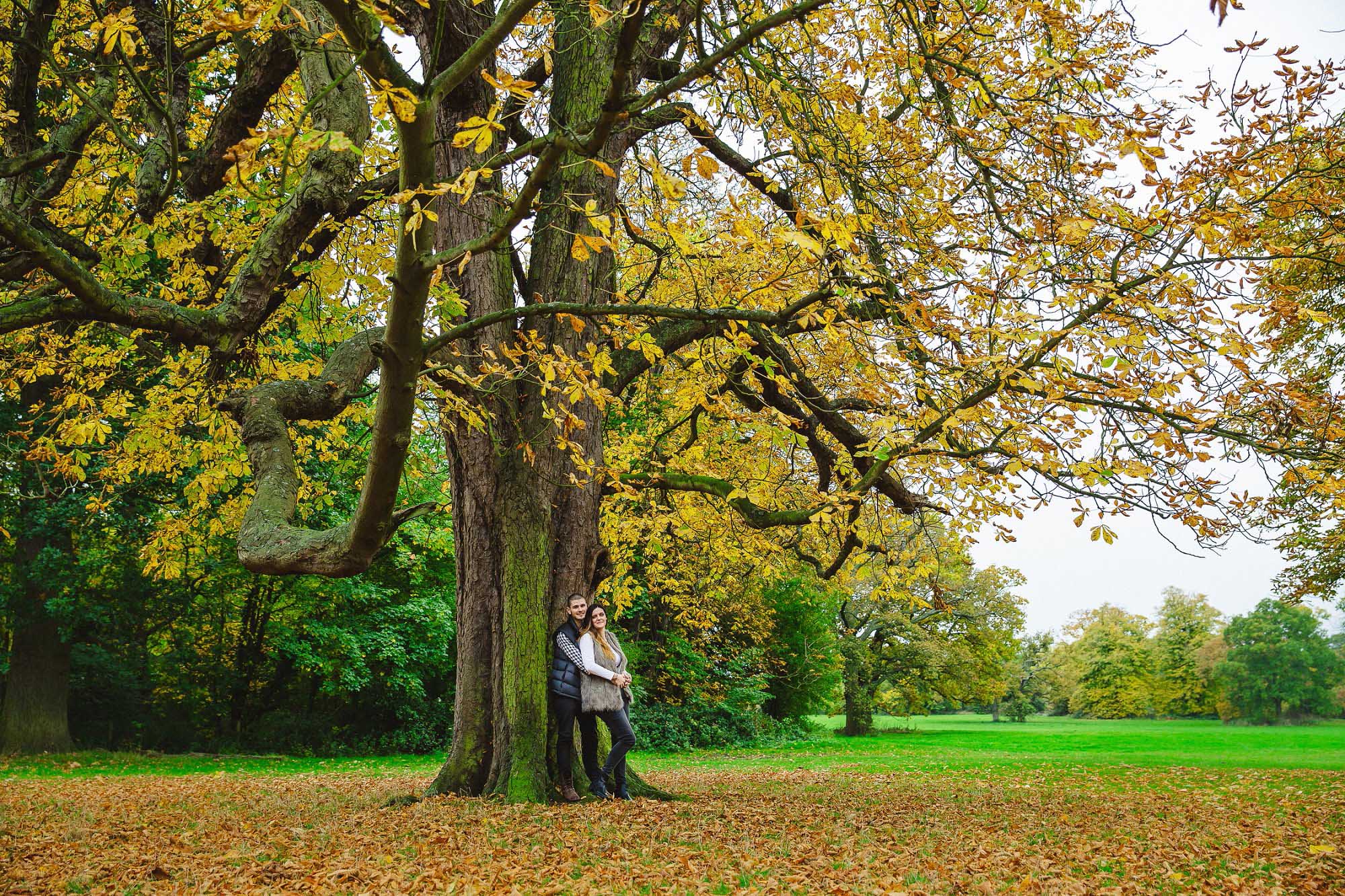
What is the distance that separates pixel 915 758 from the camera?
21.0 metres

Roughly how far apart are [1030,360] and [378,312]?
7.54m

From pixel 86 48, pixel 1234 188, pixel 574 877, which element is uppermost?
pixel 86 48

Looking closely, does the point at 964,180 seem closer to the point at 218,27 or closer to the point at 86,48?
the point at 218,27

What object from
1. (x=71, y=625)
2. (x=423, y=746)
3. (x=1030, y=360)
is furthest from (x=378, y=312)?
(x=423, y=746)

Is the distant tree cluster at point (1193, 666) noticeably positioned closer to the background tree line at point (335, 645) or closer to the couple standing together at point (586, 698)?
the background tree line at point (335, 645)

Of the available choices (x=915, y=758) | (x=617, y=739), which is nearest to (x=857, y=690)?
(x=915, y=758)

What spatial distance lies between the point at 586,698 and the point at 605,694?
170mm

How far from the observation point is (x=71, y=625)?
16812 millimetres

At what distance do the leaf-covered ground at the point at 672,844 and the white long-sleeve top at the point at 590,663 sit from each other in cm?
112

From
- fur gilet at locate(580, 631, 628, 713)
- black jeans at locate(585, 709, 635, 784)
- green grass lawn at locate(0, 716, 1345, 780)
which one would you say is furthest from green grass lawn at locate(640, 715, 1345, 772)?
fur gilet at locate(580, 631, 628, 713)

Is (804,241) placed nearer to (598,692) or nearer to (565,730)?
(598,692)

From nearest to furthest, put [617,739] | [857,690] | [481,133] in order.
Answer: [481,133], [617,739], [857,690]

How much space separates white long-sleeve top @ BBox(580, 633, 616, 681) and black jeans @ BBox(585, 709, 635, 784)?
0.33 m

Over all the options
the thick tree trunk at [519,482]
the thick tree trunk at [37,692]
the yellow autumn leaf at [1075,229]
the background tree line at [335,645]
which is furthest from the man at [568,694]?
the thick tree trunk at [37,692]
